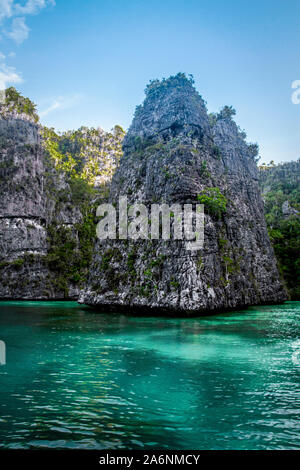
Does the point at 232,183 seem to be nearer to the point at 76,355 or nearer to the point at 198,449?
the point at 76,355

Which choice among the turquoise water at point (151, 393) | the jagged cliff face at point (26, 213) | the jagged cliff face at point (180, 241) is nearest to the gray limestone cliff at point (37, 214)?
the jagged cliff face at point (26, 213)

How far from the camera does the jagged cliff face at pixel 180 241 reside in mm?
21734

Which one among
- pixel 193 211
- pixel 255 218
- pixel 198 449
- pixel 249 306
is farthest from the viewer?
pixel 255 218

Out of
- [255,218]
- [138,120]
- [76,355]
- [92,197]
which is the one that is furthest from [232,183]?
[92,197]

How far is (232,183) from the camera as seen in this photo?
31.0 metres

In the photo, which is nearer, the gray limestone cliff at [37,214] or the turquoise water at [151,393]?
the turquoise water at [151,393]

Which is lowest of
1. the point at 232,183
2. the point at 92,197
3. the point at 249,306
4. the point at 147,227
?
the point at 249,306

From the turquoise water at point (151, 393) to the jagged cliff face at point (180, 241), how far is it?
8.79 meters

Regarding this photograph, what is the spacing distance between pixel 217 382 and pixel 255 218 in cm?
2806

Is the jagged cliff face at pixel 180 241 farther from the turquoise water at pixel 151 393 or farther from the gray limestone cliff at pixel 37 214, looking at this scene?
the gray limestone cliff at pixel 37 214

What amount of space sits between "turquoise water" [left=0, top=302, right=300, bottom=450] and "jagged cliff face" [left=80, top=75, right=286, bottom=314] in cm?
879

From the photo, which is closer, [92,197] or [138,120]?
[138,120]

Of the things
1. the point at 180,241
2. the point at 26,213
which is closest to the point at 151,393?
the point at 180,241

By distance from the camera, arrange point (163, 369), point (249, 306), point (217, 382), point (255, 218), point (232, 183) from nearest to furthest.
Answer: point (217, 382)
point (163, 369)
point (249, 306)
point (232, 183)
point (255, 218)
